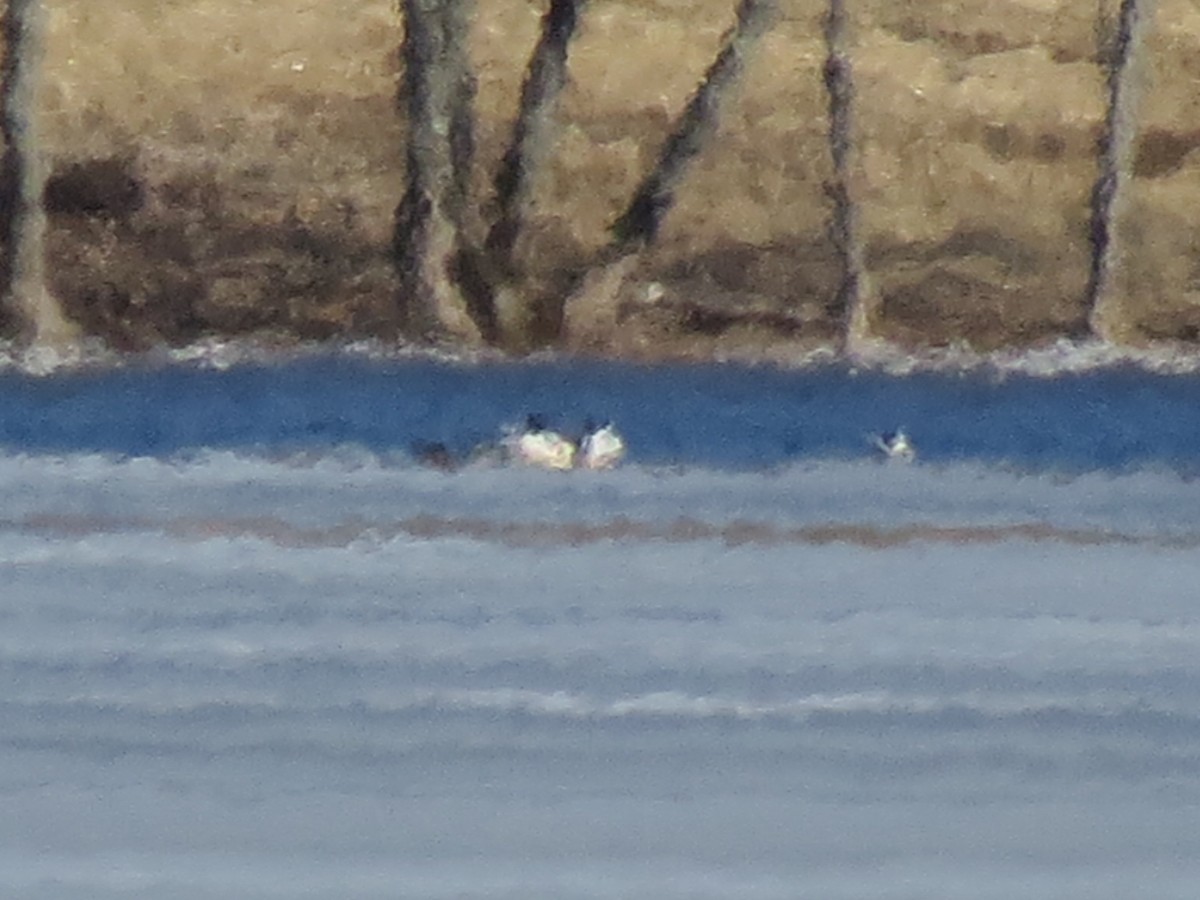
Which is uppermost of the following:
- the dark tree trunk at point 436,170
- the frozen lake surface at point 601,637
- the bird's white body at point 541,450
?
the dark tree trunk at point 436,170

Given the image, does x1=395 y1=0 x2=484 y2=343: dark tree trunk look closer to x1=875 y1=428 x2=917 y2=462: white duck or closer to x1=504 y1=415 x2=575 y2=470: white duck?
x1=504 y1=415 x2=575 y2=470: white duck

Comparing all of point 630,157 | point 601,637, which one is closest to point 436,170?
point 630,157

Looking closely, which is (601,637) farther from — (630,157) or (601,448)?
(630,157)

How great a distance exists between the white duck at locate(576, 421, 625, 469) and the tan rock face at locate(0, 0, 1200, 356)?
2.4 inches

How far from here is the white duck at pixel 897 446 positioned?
2.53ft

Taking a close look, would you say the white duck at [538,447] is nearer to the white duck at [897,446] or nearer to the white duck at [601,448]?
the white duck at [601,448]

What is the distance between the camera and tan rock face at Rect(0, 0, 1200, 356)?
72 centimetres

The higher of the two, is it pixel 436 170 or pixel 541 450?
pixel 436 170

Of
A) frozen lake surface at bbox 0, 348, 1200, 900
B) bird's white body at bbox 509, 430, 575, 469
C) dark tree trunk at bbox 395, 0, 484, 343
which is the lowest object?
frozen lake surface at bbox 0, 348, 1200, 900

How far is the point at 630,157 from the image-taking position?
735 millimetres

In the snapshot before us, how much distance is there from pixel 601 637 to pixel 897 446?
0.54ft

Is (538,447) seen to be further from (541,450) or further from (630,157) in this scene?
(630,157)

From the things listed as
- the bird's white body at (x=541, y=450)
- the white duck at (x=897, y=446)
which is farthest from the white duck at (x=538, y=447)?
the white duck at (x=897, y=446)

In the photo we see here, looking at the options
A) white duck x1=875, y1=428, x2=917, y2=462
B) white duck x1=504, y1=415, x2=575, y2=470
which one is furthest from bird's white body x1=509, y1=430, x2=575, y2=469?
white duck x1=875, y1=428, x2=917, y2=462
